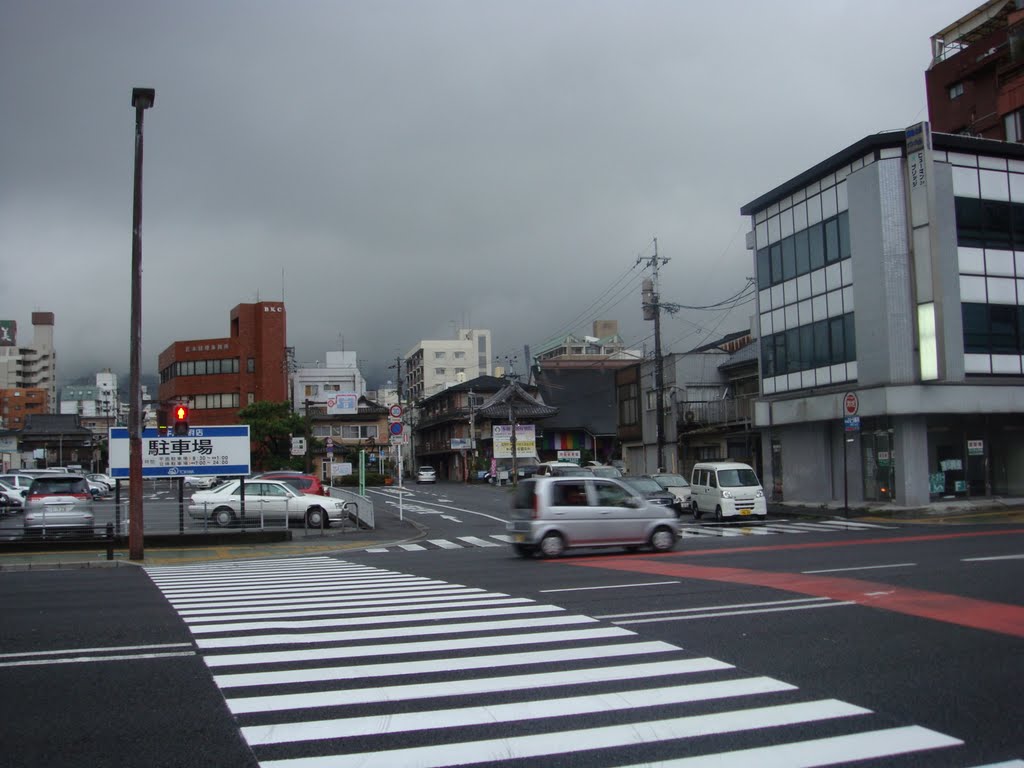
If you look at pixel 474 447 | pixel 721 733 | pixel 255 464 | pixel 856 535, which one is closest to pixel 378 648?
pixel 721 733

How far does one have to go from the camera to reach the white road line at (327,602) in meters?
11.7

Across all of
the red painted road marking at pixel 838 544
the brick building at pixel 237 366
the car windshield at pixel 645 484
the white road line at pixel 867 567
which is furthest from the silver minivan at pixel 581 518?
the brick building at pixel 237 366

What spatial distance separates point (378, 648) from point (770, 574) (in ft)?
25.3

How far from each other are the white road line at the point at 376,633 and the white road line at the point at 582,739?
3777 millimetres

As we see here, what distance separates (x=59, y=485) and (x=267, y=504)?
6.02m

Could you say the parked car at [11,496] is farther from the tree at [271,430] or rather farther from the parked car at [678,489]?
the tree at [271,430]

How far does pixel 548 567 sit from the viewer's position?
16.4 metres

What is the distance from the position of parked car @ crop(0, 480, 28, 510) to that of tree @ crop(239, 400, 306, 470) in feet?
84.7

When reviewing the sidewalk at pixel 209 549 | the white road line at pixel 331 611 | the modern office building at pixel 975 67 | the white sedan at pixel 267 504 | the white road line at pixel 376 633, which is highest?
the modern office building at pixel 975 67

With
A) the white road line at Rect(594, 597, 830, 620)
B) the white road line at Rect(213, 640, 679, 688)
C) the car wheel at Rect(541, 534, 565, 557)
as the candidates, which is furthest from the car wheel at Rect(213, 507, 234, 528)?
the white road line at Rect(213, 640, 679, 688)

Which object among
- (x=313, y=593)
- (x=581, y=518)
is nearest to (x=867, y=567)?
(x=581, y=518)

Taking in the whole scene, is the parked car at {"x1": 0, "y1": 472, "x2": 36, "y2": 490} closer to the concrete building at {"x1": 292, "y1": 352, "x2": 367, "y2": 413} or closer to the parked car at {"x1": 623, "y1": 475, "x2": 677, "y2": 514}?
the parked car at {"x1": 623, "y1": 475, "x2": 677, "y2": 514}

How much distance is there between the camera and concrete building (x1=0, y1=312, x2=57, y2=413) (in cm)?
12606

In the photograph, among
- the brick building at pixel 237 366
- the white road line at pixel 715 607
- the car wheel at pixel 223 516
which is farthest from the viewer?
the brick building at pixel 237 366
